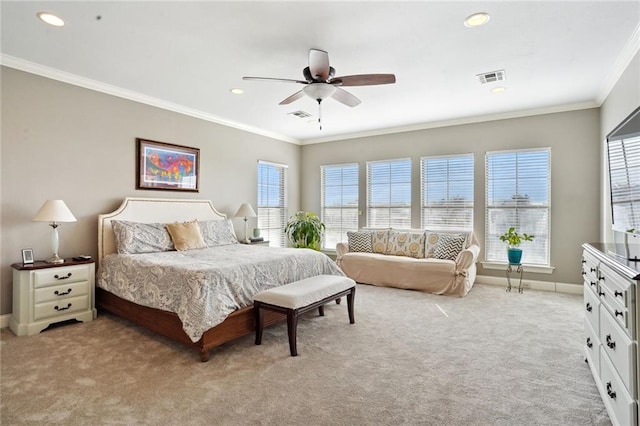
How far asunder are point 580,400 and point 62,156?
5239 millimetres

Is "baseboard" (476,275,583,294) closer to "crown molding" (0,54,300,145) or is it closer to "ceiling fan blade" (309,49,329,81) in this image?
"ceiling fan blade" (309,49,329,81)

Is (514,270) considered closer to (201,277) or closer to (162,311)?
(201,277)

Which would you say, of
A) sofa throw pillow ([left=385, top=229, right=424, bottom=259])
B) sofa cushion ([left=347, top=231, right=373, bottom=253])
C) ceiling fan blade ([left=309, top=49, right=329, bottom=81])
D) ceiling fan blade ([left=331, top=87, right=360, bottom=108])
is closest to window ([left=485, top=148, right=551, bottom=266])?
sofa throw pillow ([left=385, top=229, right=424, bottom=259])

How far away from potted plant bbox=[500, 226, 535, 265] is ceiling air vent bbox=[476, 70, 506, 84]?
7.57 ft

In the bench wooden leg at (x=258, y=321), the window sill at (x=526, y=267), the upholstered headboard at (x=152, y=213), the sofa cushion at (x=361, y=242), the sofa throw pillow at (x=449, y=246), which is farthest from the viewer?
the sofa cushion at (x=361, y=242)

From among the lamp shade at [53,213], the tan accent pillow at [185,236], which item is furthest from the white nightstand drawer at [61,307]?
the tan accent pillow at [185,236]

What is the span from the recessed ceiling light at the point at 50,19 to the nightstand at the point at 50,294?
2246mm

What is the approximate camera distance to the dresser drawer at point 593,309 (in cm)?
225

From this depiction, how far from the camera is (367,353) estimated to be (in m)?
2.88

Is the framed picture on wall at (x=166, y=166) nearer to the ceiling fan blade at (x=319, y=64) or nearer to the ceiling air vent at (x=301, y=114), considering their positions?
the ceiling air vent at (x=301, y=114)

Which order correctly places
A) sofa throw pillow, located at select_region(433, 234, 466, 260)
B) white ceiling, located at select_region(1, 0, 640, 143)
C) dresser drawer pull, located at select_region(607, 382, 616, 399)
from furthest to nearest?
sofa throw pillow, located at select_region(433, 234, 466, 260)
white ceiling, located at select_region(1, 0, 640, 143)
dresser drawer pull, located at select_region(607, 382, 616, 399)

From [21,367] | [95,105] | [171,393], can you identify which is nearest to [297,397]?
[171,393]

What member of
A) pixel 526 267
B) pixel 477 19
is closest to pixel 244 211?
pixel 477 19

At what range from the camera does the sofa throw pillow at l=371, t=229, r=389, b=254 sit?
5848 millimetres
